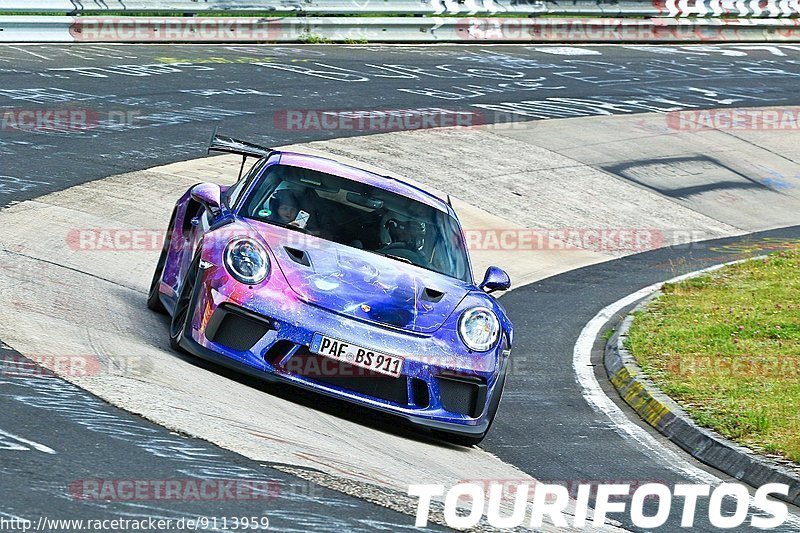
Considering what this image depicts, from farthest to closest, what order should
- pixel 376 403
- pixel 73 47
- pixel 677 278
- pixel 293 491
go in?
pixel 73 47 < pixel 677 278 < pixel 376 403 < pixel 293 491

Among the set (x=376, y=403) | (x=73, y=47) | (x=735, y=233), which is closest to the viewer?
(x=376, y=403)

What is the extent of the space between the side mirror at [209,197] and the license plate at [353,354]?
5.30ft

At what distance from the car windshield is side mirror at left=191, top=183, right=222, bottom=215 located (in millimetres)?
211

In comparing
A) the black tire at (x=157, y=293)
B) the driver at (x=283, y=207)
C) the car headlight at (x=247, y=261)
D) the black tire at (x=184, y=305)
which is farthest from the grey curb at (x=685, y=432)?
the black tire at (x=157, y=293)

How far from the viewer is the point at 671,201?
60.3 feet

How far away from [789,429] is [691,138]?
545 inches

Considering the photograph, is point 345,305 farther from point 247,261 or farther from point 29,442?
point 29,442

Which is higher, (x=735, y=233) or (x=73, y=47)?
(x=73, y=47)

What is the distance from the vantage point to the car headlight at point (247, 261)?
24.2 feet

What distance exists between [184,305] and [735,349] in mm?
5121

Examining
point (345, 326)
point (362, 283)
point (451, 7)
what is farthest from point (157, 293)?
point (451, 7)

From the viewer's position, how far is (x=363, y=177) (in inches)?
344

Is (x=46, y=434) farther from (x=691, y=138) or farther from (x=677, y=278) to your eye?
(x=691, y=138)

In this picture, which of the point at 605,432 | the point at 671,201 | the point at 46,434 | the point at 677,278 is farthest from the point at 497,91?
the point at 46,434
